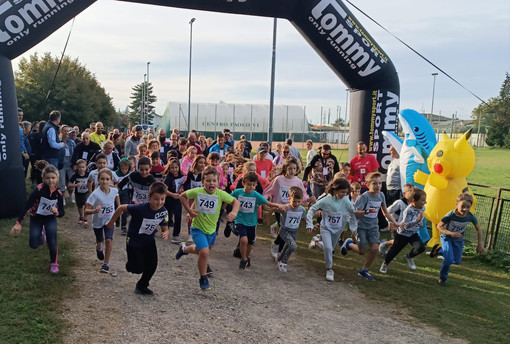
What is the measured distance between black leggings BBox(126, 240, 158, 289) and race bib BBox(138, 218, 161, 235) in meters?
0.16

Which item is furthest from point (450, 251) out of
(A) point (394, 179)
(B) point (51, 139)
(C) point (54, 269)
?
(B) point (51, 139)

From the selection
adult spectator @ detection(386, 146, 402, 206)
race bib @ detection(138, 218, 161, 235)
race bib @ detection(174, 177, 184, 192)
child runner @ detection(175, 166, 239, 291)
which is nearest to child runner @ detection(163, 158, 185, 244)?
race bib @ detection(174, 177, 184, 192)

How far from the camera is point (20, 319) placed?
4.30m

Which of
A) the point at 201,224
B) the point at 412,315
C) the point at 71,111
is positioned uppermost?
the point at 71,111

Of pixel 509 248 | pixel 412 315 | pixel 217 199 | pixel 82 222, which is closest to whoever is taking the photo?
pixel 412 315

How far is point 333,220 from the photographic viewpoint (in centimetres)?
638

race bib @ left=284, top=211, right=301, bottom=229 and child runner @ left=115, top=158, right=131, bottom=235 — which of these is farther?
child runner @ left=115, top=158, right=131, bottom=235

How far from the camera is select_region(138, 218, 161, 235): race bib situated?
16.7ft

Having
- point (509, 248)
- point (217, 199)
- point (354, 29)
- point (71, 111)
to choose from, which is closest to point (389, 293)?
point (217, 199)

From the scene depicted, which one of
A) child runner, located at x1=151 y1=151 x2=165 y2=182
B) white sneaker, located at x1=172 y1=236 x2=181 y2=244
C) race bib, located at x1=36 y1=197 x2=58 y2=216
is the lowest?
white sneaker, located at x1=172 y1=236 x2=181 y2=244

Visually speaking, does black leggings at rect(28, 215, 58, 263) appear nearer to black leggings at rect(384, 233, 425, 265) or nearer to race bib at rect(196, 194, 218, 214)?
race bib at rect(196, 194, 218, 214)

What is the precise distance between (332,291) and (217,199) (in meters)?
2.10

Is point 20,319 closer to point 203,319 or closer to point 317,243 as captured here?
point 203,319

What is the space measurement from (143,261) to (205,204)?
108 centimetres
